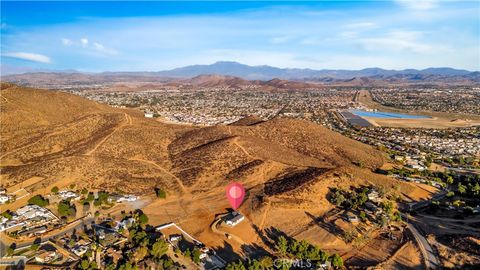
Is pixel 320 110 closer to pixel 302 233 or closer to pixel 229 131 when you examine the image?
pixel 229 131

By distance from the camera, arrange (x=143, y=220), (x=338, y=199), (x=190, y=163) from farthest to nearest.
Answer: (x=190, y=163) → (x=338, y=199) → (x=143, y=220)

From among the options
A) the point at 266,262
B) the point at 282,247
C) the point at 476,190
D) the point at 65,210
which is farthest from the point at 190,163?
the point at 476,190

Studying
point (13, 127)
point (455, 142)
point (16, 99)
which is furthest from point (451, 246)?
point (16, 99)

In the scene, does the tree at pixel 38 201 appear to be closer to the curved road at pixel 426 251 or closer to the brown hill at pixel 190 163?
the brown hill at pixel 190 163

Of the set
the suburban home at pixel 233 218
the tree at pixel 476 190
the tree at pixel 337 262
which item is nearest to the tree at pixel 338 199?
the suburban home at pixel 233 218

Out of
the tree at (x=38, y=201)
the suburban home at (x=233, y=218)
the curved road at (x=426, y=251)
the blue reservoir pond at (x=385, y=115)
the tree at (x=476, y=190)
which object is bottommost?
the blue reservoir pond at (x=385, y=115)

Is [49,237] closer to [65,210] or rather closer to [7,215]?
[65,210]

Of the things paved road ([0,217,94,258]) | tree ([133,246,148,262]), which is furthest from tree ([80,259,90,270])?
paved road ([0,217,94,258])
